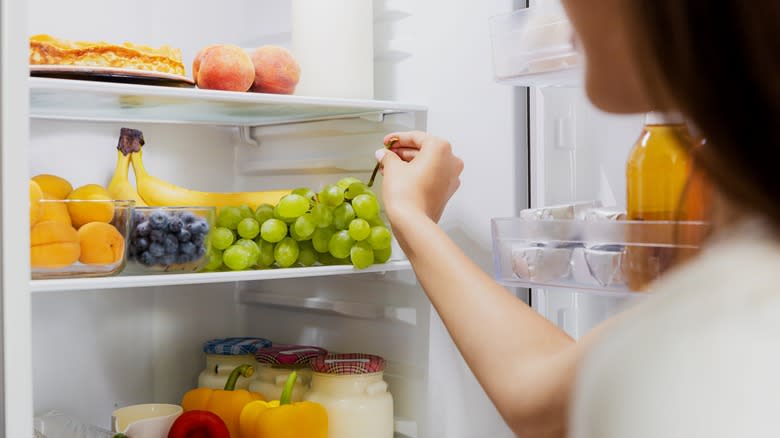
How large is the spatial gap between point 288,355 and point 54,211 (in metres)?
0.63

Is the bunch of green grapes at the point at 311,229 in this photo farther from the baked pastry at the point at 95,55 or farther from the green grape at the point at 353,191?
the baked pastry at the point at 95,55

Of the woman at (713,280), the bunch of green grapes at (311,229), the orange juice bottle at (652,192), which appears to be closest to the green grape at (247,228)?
the bunch of green grapes at (311,229)

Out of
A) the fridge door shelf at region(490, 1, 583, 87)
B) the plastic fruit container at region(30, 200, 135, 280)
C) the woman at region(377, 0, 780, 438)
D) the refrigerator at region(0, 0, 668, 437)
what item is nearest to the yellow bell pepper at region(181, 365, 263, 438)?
the refrigerator at region(0, 0, 668, 437)

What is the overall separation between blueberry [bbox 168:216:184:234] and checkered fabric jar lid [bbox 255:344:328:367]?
45cm

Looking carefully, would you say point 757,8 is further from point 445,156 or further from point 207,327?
point 207,327

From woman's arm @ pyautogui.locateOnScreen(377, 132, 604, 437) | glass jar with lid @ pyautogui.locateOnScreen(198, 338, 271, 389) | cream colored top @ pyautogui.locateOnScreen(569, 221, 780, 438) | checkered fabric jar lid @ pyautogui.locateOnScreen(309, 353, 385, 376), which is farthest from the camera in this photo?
glass jar with lid @ pyautogui.locateOnScreen(198, 338, 271, 389)

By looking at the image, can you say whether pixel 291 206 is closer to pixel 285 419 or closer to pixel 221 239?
pixel 221 239

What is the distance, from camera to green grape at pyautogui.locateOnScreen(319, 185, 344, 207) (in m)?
1.58

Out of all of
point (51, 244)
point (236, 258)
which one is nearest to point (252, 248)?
point (236, 258)

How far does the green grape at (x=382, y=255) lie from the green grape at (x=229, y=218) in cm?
24

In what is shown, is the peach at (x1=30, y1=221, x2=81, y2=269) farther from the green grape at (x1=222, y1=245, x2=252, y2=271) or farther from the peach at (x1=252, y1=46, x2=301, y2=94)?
the peach at (x1=252, y1=46, x2=301, y2=94)

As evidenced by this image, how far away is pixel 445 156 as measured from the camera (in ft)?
4.73

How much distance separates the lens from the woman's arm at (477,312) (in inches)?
35.2

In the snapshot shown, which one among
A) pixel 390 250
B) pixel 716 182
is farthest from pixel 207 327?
pixel 716 182
